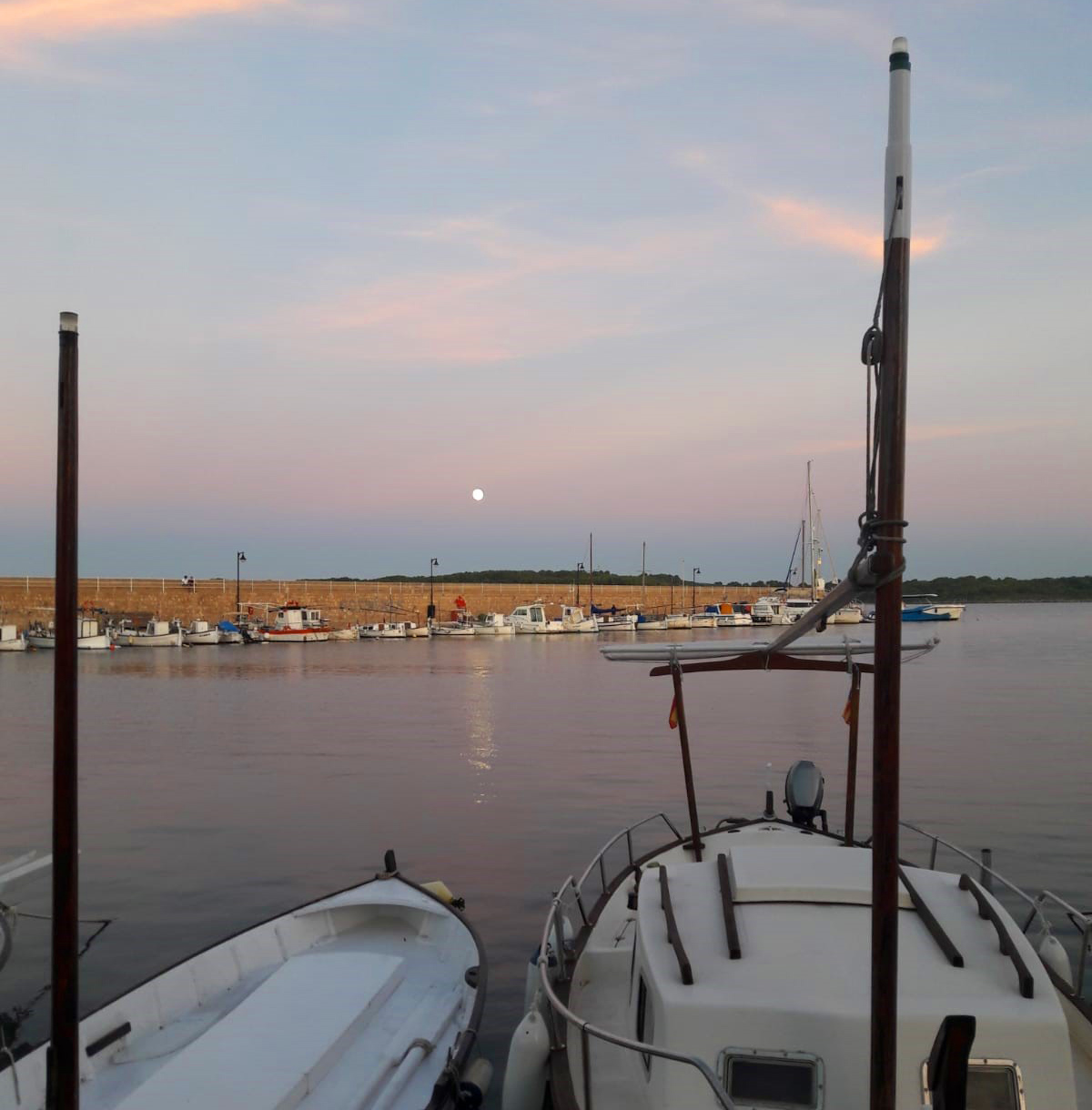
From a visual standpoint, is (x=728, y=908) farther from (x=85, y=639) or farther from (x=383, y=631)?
(x=383, y=631)

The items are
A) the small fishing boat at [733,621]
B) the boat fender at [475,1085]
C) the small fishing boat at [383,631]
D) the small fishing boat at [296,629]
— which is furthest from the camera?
the small fishing boat at [733,621]

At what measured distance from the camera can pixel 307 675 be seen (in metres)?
52.0

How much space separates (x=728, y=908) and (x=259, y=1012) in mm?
4409

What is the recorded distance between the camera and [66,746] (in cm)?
590

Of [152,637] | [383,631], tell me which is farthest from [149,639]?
[383,631]

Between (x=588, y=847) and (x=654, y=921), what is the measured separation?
1086 cm

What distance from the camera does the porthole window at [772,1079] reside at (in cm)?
511

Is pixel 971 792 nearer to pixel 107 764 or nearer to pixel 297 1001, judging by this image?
pixel 297 1001

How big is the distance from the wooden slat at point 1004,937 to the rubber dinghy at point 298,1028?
4.00 m

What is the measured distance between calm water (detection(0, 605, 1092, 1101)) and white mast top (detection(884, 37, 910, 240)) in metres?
6.01

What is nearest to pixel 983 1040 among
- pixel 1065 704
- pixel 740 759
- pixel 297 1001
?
pixel 297 1001

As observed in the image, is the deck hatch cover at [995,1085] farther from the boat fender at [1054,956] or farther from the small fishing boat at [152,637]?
the small fishing boat at [152,637]

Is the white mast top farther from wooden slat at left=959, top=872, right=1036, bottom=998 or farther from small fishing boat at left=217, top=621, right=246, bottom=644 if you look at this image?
small fishing boat at left=217, top=621, right=246, bottom=644

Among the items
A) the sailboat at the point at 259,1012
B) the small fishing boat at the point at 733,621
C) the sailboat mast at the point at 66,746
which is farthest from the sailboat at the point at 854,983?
the small fishing boat at the point at 733,621
